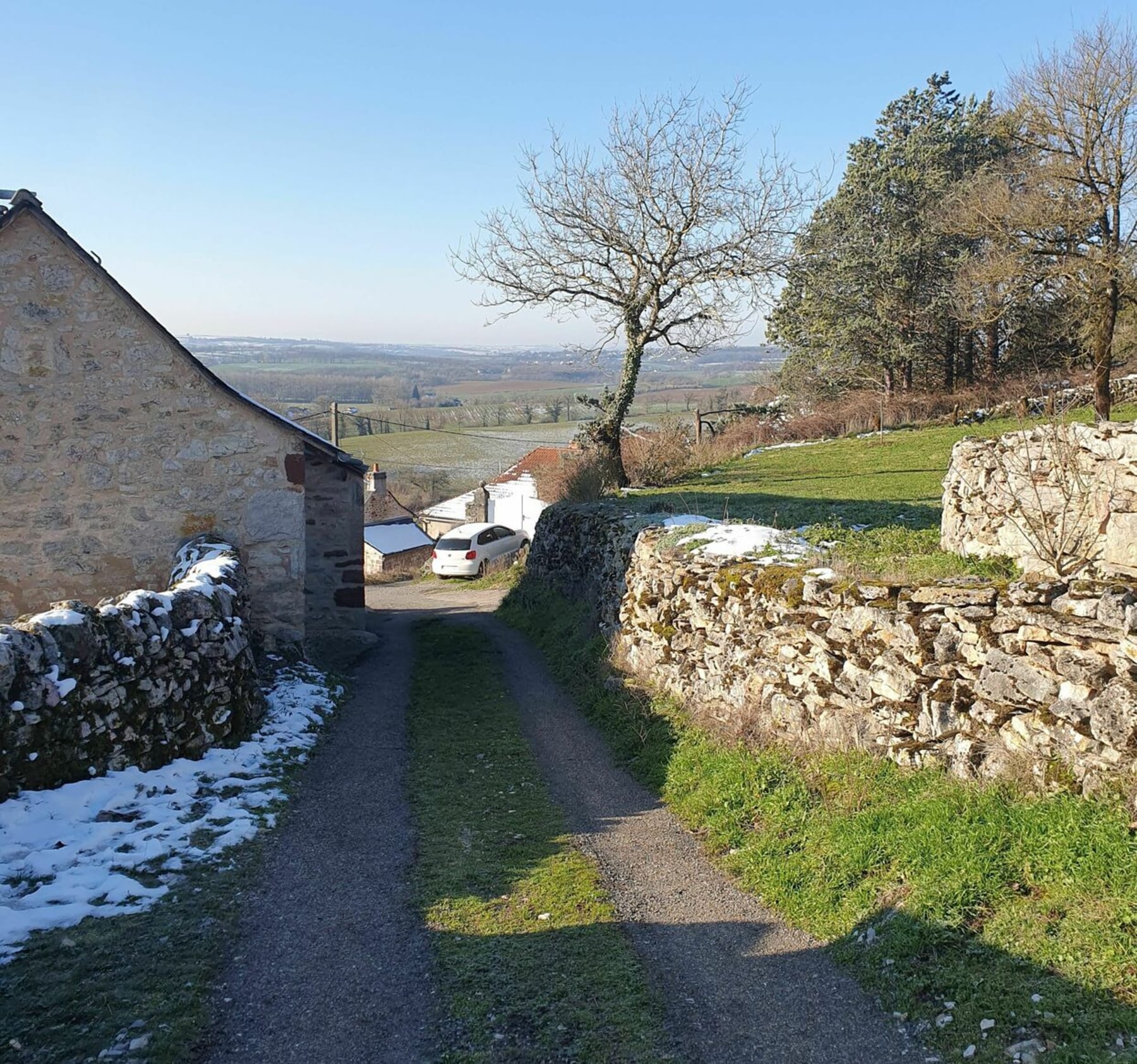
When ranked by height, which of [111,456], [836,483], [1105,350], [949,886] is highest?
[1105,350]

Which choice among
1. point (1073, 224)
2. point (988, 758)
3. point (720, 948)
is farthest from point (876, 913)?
point (1073, 224)

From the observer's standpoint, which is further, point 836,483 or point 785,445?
point 785,445

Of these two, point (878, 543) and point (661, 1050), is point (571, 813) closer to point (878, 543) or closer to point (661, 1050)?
point (661, 1050)

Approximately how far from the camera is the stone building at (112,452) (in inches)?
446

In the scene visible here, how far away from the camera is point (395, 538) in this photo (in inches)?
1683

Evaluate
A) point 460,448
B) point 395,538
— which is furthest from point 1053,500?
point 460,448

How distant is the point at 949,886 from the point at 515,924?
2.64 metres

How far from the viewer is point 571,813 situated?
780 centimetres

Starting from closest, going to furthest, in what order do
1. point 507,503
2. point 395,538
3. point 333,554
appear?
point 333,554
point 395,538
point 507,503

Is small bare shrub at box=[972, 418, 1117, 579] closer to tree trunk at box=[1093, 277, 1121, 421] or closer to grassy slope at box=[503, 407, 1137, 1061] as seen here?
grassy slope at box=[503, 407, 1137, 1061]

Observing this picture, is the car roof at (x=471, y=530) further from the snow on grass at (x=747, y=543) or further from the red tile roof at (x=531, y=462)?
the snow on grass at (x=747, y=543)

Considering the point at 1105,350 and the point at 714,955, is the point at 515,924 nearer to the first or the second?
the point at 714,955

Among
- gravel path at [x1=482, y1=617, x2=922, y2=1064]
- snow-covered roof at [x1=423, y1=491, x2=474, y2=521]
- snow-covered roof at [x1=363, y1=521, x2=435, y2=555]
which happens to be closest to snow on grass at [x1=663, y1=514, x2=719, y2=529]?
gravel path at [x1=482, y1=617, x2=922, y2=1064]

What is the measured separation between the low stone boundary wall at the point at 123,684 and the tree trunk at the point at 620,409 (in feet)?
51.4
